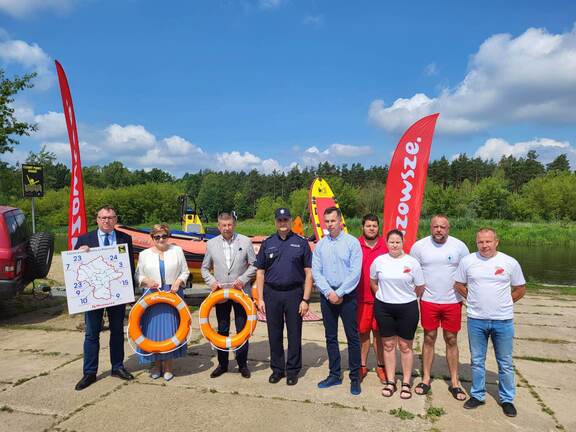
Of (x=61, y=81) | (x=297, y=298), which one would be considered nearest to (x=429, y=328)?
(x=297, y=298)

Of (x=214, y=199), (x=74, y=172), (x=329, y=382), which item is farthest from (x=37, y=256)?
(x=214, y=199)

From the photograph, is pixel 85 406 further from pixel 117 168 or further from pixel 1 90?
pixel 117 168

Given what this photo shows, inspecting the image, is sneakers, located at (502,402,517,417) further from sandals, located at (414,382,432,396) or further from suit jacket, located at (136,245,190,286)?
suit jacket, located at (136,245,190,286)

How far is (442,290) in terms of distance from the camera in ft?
11.2

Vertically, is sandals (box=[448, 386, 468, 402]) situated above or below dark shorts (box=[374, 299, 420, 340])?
below

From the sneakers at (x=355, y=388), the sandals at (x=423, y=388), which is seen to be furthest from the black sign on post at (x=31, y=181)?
the sandals at (x=423, y=388)

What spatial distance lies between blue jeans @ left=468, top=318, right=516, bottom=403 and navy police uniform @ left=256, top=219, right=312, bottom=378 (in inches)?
59.0

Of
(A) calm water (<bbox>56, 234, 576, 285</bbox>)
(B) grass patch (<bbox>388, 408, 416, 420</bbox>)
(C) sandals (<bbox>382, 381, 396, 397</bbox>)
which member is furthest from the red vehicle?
(A) calm water (<bbox>56, 234, 576, 285</bbox>)

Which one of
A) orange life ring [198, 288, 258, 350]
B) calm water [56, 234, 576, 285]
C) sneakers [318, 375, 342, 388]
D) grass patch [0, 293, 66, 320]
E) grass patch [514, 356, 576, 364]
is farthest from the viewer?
calm water [56, 234, 576, 285]

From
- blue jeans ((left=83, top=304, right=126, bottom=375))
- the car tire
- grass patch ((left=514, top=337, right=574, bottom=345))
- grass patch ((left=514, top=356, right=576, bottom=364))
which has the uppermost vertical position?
the car tire

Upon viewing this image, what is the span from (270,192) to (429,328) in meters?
81.4

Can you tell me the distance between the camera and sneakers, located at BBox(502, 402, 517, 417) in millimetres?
3158

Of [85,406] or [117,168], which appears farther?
[117,168]

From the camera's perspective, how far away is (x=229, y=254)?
3977mm
